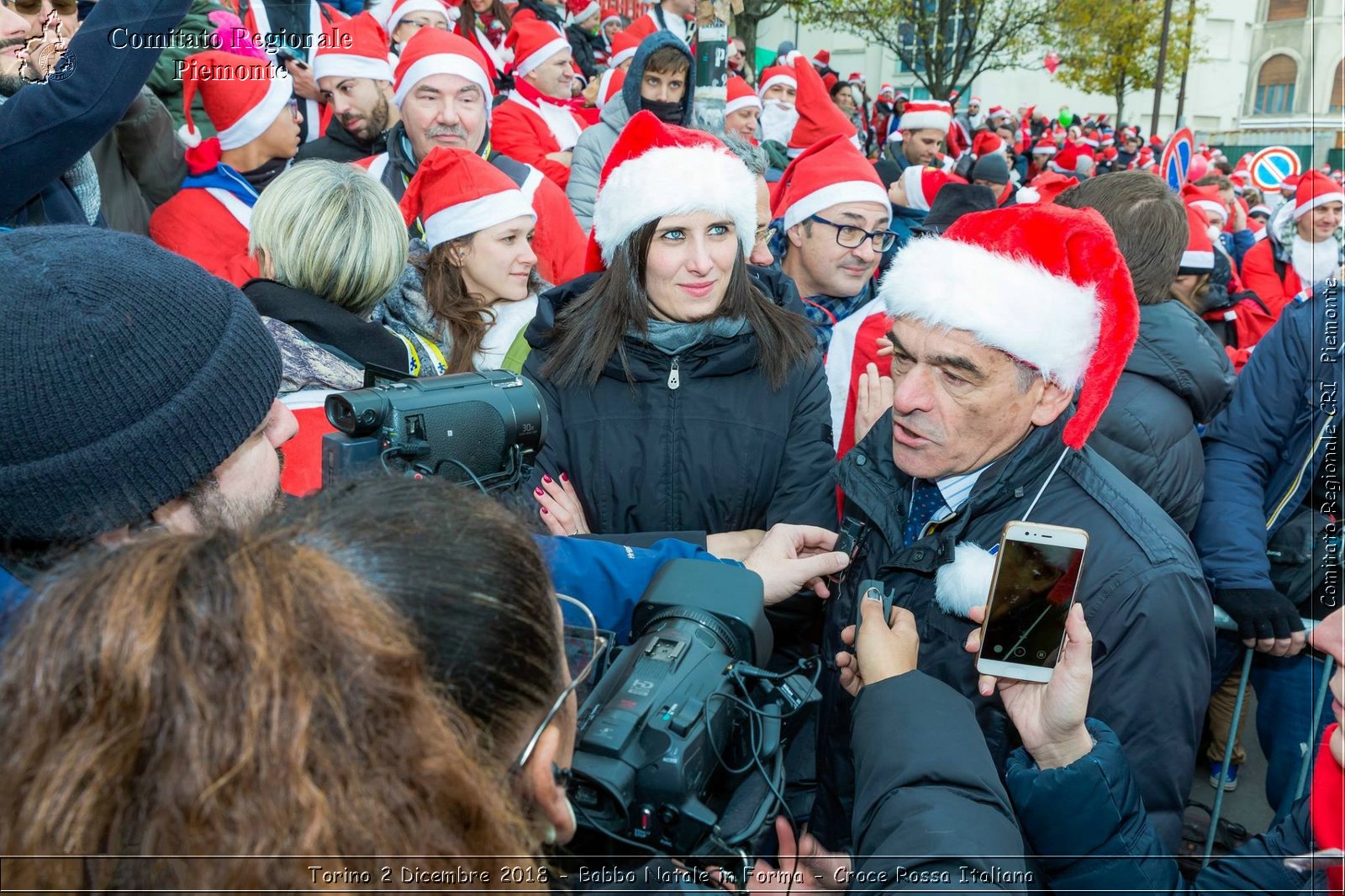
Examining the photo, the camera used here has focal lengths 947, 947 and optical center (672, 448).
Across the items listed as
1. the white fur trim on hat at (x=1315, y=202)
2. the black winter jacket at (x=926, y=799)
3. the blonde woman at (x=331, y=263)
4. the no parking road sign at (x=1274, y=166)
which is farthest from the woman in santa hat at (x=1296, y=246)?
the black winter jacket at (x=926, y=799)

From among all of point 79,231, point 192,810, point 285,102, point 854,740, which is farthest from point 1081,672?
point 285,102

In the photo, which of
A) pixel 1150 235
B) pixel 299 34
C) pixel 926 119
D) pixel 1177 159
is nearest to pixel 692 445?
pixel 1150 235

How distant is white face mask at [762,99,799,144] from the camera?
370 inches

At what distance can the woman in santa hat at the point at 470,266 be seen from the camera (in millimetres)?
3326

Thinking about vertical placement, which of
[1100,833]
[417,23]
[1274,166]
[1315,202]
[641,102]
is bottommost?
[1100,833]

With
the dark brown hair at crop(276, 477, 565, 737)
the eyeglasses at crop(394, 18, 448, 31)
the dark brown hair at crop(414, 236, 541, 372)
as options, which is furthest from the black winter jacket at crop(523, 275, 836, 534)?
the eyeglasses at crop(394, 18, 448, 31)

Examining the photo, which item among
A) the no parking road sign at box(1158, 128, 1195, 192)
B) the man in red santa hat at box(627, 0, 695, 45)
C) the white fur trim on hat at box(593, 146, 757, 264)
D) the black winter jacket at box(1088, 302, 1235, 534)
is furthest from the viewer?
the man in red santa hat at box(627, 0, 695, 45)

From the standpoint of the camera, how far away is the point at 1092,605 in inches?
72.1

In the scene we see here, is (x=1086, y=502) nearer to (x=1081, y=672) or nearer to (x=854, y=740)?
(x=1081, y=672)

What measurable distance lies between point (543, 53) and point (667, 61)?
70.9 inches

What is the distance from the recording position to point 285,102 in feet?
13.5

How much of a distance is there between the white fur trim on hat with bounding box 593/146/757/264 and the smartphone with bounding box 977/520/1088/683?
5.24 ft

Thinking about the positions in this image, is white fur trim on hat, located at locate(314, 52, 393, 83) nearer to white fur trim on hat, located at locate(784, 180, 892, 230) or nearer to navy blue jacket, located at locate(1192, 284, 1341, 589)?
white fur trim on hat, located at locate(784, 180, 892, 230)

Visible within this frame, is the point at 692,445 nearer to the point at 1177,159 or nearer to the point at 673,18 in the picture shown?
the point at 1177,159
